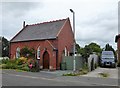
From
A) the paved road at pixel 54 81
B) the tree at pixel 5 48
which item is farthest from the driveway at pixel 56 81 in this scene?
the tree at pixel 5 48

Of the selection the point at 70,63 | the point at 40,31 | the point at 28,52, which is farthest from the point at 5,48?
the point at 70,63

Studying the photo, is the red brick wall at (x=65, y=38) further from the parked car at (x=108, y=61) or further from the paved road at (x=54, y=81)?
the paved road at (x=54, y=81)

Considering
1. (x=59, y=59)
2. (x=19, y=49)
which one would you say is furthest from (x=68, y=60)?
(x=19, y=49)

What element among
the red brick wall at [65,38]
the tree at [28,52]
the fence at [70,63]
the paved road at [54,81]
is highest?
the red brick wall at [65,38]

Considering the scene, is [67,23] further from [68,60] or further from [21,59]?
[21,59]

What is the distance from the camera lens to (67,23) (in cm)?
3703

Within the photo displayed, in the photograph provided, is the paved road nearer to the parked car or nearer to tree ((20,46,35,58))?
the parked car

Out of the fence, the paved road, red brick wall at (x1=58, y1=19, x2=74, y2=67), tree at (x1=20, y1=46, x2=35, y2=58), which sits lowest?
the paved road

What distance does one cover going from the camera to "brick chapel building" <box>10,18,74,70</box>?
3353cm

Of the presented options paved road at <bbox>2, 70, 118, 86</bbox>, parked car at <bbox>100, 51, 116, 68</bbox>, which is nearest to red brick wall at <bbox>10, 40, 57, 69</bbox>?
parked car at <bbox>100, 51, 116, 68</bbox>

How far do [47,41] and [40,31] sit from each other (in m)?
4.81

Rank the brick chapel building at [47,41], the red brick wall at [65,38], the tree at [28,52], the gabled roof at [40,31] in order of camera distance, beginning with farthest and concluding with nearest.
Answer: the tree at [28,52] → the gabled roof at [40,31] → the red brick wall at [65,38] → the brick chapel building at [47,41]

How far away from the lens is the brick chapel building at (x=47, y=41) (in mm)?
33531

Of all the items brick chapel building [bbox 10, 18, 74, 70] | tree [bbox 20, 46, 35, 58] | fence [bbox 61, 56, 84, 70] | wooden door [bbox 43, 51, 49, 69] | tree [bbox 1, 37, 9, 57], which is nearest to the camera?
fence [bbox 61, 56, 84, 70]
